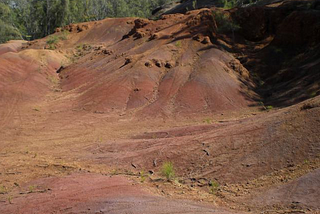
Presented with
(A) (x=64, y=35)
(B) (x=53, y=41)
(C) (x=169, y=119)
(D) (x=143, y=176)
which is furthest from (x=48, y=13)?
(D) (x=143, y=176)

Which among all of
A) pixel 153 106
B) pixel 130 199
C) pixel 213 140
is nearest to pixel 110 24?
pixel 153 106

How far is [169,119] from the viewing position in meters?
16.8

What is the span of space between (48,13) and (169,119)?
144ft

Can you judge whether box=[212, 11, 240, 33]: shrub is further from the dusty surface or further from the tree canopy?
the tree canopy

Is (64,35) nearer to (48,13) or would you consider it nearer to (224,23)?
(48,13)

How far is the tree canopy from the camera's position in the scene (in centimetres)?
5088

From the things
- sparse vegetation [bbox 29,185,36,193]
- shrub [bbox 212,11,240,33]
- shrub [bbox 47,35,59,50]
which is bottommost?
sparse vegetation [bbox 29,185,36,193]

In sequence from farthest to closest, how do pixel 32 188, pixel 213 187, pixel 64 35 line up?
pixel 64 35 → pixel 32 188 → pixel 213 187

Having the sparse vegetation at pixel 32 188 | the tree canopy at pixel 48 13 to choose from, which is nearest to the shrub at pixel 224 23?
the sparse vegetation at pixel 32 188

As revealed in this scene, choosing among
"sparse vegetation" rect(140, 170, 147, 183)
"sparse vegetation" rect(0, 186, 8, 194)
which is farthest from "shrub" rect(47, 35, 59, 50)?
"sparse vegetation" rect(140, 170, 147, 183)

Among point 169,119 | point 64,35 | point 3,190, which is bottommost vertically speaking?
point 169,119

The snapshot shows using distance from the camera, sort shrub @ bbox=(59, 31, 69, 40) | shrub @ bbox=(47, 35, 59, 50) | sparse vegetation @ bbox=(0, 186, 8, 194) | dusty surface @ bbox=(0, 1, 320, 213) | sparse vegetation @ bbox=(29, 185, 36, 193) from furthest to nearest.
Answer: shrub @ bbox=(59, 31, 69, 40), shrub @ bbox=(47, 35, 59, 50), sparse vegetation @ bbox=(0, 186, 8, 194), sparse vegetation @ bbox=(29, 185, 36, 193), dusty surface @ bbox=(0, 1, 320, 213)

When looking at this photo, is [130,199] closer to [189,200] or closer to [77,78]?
[189,200]

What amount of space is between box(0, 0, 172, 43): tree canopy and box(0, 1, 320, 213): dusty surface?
51.6ft
